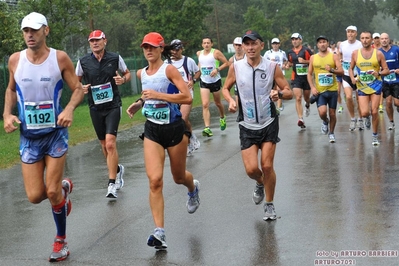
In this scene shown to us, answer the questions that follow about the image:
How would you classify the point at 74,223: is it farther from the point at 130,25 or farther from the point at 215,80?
the point at 130,25

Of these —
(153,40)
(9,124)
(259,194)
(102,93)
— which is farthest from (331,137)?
(9,124)

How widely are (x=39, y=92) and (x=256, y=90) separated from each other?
7.73 feet

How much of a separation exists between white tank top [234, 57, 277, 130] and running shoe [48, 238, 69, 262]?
239 cm

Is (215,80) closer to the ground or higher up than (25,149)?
closer to the ground

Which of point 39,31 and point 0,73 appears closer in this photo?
point 39,31

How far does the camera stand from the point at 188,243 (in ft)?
25.7

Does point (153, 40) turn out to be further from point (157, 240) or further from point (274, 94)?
point (157, 240)

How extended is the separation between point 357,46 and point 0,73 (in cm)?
1176

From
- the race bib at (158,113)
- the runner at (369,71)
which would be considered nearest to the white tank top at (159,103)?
the race bib at (158,113)

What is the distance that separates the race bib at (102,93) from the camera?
10984 mm

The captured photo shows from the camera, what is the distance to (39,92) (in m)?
7.53

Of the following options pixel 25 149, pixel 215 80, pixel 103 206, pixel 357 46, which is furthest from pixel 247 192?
pixel 357 46

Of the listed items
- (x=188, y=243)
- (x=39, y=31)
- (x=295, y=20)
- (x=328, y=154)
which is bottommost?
(x=295, y=20)

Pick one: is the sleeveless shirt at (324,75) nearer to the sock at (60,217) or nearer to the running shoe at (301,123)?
the running shoe at (301,123)
